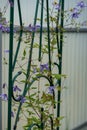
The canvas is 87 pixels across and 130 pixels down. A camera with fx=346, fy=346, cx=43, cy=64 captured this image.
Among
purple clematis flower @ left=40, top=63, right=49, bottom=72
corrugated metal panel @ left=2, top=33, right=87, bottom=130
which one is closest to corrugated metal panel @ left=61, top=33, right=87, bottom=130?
corrugated metal panel @ left=2, top=33, right=87, bottom=130

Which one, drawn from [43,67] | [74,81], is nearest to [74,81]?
[74,81]

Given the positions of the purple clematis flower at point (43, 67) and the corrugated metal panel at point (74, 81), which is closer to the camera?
the purple clematis flower at point (43, 67)

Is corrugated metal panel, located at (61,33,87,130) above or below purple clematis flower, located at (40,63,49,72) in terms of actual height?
below

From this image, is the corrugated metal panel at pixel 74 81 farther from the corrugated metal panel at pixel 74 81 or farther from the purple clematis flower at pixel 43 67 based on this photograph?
the purple clematis flower at pixel 43 67

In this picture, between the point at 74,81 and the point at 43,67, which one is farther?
the point at 74,81

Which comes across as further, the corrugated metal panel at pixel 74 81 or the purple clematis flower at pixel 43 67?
the corrugated metal panel at pixel 74 81

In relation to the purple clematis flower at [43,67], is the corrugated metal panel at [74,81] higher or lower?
lower

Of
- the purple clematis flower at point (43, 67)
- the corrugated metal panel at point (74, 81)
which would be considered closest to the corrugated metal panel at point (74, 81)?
the corrugated metal panel at point (74, 81)

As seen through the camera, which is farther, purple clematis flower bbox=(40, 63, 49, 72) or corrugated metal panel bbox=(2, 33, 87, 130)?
corrugated metal panel bbox=(2, 33, 87, 130)

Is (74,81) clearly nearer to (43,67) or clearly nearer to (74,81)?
(74,81)

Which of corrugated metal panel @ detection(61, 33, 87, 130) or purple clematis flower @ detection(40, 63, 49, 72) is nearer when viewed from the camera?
purple clematis flower @ detection(40, 63, 49, 72)

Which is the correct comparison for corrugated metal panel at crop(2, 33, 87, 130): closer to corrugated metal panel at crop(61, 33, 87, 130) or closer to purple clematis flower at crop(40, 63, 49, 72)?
corrugated metal panel at crop(61, 33, 87, 130)

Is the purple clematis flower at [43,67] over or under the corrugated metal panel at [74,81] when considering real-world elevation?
over

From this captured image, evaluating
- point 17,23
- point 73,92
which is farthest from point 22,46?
point 73,92
